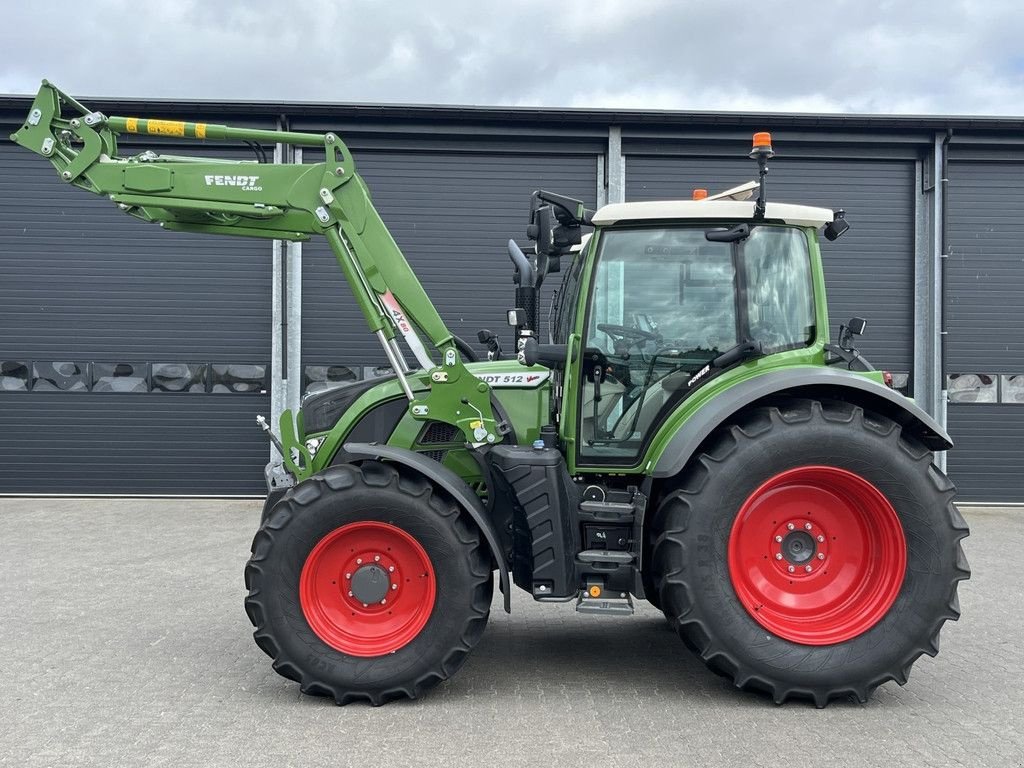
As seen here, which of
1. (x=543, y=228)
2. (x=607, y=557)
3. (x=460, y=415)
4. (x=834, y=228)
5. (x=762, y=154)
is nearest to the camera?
(x=543, y=228)

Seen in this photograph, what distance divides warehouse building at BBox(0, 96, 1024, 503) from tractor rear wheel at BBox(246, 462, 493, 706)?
7.57 m

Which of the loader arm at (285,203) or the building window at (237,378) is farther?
the building window at (237,378)

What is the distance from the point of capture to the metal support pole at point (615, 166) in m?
11.7

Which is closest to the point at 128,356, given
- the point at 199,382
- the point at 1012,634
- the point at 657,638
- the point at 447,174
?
the point at 199,382

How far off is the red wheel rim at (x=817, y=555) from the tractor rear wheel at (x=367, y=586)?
130 cm

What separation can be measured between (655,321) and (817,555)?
4.64 ft

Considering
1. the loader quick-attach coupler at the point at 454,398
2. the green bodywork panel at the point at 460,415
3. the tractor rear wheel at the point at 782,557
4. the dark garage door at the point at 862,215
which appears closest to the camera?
the tractor rear wheel at the point at 782,557

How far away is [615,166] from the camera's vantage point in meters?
11.8

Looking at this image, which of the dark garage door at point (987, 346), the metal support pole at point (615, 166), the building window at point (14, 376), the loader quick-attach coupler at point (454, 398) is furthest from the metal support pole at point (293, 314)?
the dark garage door at point (987, 346)

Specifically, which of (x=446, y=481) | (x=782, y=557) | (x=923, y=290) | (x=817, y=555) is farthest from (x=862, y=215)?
(x=446, y=481)

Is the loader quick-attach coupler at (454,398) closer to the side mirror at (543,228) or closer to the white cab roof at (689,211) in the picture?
the side mirror at (543,228)

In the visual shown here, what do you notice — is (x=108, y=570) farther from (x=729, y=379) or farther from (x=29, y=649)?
(x=729, y=379)

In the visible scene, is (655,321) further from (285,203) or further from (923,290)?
(923,290)

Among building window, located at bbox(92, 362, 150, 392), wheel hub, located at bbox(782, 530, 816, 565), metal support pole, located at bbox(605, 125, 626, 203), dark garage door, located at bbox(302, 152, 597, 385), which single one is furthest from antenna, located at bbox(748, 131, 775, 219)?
building window, located at bbox(92, 362, 150, 392)
